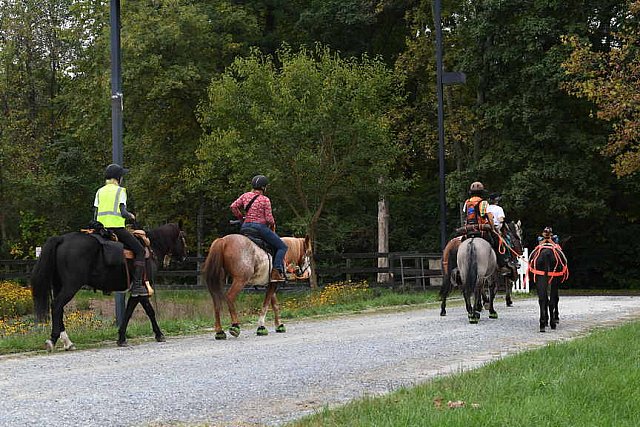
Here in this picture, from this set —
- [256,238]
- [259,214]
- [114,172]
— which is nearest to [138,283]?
→ [114,172]

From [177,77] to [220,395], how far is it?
32.4m

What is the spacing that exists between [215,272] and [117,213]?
1790 mm

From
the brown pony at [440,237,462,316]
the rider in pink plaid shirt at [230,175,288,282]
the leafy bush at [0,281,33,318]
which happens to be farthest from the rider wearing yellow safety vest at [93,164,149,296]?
the leafy bush at [0,281,33,318]

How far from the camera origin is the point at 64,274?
12.6 metres

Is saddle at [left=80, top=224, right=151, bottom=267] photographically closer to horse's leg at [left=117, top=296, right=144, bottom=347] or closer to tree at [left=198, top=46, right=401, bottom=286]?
horse's leg at [left=117, top=296, right=144, bottom=347]

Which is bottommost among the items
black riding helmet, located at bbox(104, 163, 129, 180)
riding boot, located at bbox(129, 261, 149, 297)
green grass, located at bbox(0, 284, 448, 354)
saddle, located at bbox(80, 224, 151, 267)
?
green grass, located at bbox(0, 284, 448, 354)

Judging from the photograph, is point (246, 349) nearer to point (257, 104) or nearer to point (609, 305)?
point (609, 305)

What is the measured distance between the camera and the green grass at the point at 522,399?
656 cm

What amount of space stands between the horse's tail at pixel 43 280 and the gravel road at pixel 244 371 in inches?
32.7

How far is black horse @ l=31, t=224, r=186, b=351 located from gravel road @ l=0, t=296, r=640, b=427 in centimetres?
68

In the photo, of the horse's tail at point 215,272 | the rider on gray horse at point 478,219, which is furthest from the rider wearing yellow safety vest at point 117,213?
the rider on gray horse at point 478,219

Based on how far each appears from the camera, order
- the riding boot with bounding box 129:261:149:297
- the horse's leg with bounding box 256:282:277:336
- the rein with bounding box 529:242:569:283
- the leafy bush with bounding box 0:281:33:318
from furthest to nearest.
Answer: the leafy bush with bounding box 0:281:33:318 < the rein with bounding box 529:242:569:283 < the horse's leg with bounding box 256:282:277:336 < the riding boot with bounding box 129:261:149:297

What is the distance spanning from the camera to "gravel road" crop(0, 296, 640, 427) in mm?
7594

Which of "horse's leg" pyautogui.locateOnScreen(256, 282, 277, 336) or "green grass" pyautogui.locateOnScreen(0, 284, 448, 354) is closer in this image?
"green grass" pyautogui.locateOnScreen(0, 284, 448, 354)
